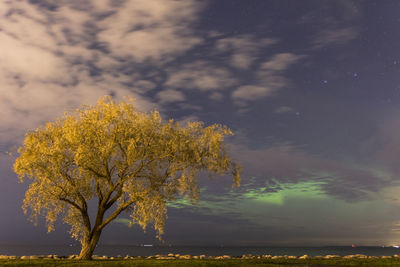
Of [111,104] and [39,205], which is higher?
[111,104]

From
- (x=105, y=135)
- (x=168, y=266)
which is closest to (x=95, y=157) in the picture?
(x=105, y=135)

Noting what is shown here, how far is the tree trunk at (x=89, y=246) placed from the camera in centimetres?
3372

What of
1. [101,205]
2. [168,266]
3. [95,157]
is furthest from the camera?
[101,205]

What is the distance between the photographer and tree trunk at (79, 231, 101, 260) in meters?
33.7

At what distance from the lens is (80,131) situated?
3200 cm

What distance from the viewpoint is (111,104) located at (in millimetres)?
33906

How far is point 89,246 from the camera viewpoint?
3416 centimetres

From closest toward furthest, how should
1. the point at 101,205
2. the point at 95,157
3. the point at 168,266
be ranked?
the point at 168,266 → the point at 95,157 → the point at 101,205

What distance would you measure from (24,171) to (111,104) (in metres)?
9.73

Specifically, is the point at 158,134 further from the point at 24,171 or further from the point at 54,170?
the point at 24,171

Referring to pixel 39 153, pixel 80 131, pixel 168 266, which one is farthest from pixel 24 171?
pixel 168 266

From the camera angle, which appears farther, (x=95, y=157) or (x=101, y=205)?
(x=101, y=205)

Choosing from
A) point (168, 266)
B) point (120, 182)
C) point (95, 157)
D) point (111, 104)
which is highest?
point (111, 104)

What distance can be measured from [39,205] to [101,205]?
5.49 m
